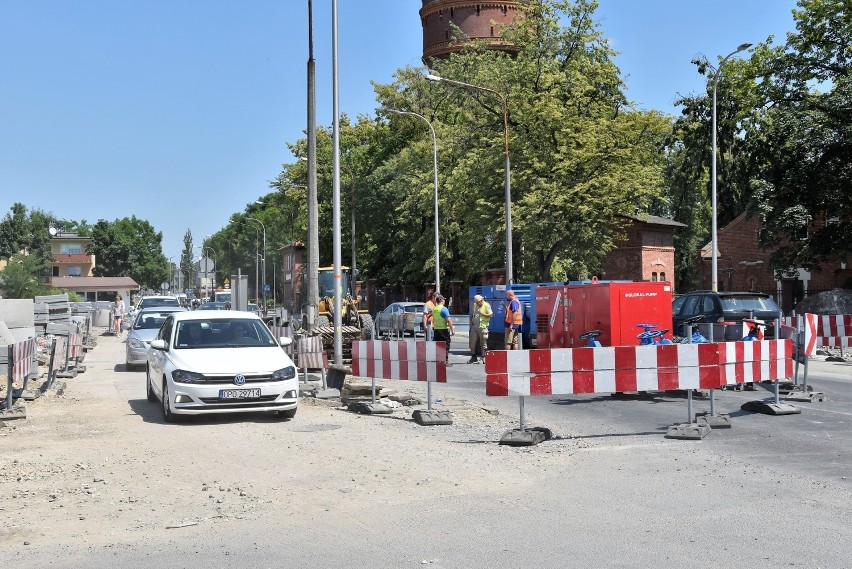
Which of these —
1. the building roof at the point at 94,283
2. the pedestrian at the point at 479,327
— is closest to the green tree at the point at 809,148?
the pedestrian at the point at 479,327

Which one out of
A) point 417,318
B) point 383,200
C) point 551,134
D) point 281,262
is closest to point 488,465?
point 417,318

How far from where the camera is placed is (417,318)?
40469mm

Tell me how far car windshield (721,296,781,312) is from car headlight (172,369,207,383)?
12240mm

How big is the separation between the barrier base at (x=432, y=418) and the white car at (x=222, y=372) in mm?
1691

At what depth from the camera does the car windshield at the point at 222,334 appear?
1430cm

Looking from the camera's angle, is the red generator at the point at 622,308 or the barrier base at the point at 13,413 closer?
the barrier base at the point at 13,413

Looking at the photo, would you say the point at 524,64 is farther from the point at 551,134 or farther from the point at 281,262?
the point at 281,262

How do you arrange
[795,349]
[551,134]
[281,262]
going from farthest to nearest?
[281,262]
[551,134]
[795,349]

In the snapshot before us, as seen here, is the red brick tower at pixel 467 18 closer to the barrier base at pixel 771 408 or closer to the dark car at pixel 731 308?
the dark car at pixel 731 308

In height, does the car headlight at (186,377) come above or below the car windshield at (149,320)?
below

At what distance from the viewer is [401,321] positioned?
38.7 m

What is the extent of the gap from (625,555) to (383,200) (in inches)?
2375

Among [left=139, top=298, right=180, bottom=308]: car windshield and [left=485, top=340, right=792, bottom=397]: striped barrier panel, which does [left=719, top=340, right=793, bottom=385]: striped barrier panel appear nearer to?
[left=485, top=340, right=792, bottom=397]: striped barrier panel

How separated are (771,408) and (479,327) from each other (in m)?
12.8
